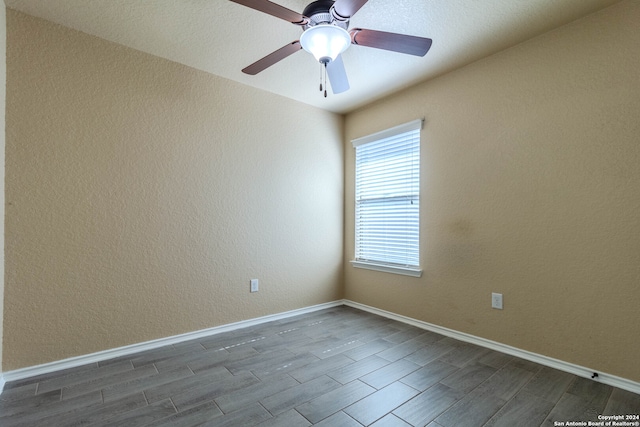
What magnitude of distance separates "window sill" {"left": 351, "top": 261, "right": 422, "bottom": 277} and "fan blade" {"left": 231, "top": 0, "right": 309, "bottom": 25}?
228 centimetres

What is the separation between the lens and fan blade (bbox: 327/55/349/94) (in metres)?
1.99

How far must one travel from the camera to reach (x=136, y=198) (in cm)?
243

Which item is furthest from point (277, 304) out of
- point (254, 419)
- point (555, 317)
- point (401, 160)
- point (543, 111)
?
point (543, 111)

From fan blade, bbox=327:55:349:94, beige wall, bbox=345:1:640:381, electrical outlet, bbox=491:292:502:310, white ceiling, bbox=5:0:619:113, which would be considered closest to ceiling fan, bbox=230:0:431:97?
fan blade, bbox=327:55:349:94

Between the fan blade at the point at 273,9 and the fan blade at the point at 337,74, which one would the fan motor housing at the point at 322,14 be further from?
the fan blade at the point at 337,74

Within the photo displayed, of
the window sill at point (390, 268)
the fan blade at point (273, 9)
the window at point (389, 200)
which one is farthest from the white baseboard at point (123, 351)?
the fan blade at point (273, 9)

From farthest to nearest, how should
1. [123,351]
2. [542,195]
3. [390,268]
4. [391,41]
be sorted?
1. [390,268]
2. [123,351]
3. [542,195]
4. [391,41]

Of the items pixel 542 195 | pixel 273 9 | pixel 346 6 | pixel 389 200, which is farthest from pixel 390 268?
pixel 273 9

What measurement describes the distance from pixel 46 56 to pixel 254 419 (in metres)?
2.65

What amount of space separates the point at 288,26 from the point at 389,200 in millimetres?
1885

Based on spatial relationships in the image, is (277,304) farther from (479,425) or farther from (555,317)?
(555,317)

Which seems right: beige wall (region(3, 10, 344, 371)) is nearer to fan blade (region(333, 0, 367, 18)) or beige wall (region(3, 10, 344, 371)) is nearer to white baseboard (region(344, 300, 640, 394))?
white baseboard (region(344, 300, 640, 394))

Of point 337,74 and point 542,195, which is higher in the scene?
point 337,74

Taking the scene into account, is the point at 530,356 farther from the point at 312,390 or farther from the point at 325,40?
the point at 325,40
